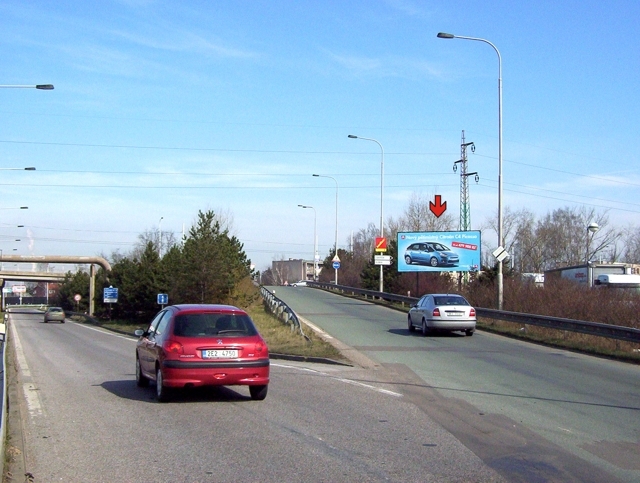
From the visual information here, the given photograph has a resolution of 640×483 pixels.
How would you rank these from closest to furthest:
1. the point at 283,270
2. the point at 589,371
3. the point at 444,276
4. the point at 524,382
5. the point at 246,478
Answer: the point at 246,478, the point at 524,382, the point at 589,371, the point at 444,276, the point at 283,270

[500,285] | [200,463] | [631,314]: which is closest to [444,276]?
[500,285]

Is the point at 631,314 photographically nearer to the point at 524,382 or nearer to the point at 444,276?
the point at 524,382

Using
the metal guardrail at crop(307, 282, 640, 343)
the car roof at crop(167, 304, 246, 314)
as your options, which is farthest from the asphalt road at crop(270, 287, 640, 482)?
the car roof at crop(167, 304, 246, 314)

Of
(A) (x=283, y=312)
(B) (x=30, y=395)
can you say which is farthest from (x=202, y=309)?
(A) (x=283, y=312)

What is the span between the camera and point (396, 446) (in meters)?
8.33

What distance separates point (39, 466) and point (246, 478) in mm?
2183

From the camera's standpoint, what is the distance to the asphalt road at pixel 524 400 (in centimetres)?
778

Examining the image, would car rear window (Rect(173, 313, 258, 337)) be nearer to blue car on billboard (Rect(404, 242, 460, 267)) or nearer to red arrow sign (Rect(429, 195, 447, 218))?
blue car on billboard (Rect(404, 242, 460, 267))

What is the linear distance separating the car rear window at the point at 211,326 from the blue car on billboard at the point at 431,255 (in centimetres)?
3625

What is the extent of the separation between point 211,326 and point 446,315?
1566 centimetres

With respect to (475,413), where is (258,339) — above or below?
above

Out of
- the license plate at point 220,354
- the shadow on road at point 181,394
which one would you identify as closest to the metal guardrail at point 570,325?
the shadow on road at point 181,394

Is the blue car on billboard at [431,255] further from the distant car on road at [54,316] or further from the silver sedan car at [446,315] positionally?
the distant car on road at [54,316]

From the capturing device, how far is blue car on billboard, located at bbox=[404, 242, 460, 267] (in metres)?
46.9
